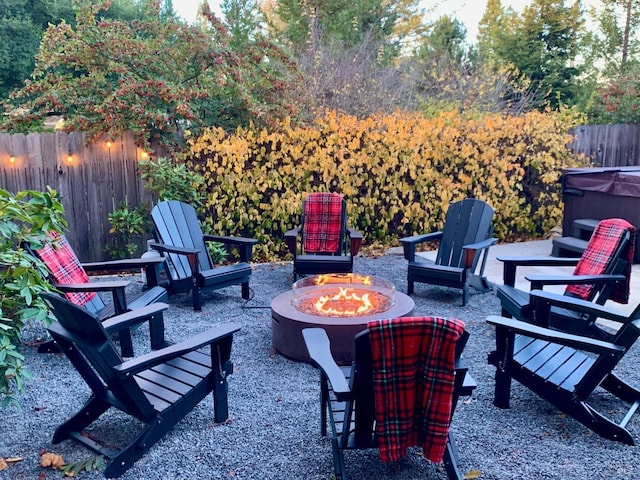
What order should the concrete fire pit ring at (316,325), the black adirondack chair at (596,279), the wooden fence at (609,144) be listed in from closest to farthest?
the concrete fire pit ring at (316,325)
the black adirondack chair at (596,279)
the wooden fence at (609,144)

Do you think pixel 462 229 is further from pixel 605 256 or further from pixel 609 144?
pixel 609 144

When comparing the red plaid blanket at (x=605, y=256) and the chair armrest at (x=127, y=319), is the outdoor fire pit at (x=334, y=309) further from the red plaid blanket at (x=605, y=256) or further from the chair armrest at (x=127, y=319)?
the red plaid blanket at (x=605, y=256)

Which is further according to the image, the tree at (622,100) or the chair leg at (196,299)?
the tree at (622,100)

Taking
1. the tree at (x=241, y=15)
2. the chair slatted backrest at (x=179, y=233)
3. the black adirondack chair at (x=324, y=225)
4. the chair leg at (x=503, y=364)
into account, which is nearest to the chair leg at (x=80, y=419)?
the chair leg at (x=503, y=364)

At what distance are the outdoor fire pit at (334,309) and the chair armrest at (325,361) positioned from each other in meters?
0.62

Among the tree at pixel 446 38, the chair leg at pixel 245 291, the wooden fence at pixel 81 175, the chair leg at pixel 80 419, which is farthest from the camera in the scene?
the tree at pixel 446 38

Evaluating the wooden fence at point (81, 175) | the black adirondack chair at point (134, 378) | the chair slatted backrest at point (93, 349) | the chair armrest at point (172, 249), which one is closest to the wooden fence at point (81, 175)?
the wooden fence at point (81, 175)

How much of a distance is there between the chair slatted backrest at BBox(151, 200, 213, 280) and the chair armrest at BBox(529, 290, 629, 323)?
2.74m

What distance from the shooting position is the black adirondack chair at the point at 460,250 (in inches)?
180

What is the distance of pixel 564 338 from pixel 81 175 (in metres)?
5.05

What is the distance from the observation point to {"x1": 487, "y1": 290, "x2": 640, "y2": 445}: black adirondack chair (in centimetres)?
241

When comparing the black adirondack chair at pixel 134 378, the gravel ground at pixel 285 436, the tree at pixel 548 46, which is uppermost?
the tree at pixel 548 46

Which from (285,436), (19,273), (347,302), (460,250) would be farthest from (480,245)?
(19,273)

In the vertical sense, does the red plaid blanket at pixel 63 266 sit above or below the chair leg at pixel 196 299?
above
